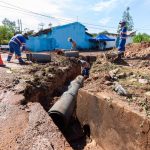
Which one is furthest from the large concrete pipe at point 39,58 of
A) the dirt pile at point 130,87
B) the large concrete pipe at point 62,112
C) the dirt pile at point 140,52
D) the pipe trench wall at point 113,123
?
the pipe trench wall at point 113,123

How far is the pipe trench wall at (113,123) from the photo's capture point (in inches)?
154

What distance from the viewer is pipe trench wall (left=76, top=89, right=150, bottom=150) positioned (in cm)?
392

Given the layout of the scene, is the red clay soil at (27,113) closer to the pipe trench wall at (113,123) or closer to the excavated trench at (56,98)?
the excavated trench at (56,98)

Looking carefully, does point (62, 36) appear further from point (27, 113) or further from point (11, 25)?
point (11, 25)

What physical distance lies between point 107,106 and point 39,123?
136 centimetres

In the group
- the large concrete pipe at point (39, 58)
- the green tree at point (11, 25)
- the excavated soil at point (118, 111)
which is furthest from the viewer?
the green tree at point (11, 25)

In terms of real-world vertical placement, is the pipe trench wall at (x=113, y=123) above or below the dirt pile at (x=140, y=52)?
below

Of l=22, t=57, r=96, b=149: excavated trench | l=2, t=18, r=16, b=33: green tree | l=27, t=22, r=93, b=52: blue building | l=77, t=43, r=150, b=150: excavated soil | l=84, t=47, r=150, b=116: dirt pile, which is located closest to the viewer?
l=77, t=43, r=150, b=150: excavated soil

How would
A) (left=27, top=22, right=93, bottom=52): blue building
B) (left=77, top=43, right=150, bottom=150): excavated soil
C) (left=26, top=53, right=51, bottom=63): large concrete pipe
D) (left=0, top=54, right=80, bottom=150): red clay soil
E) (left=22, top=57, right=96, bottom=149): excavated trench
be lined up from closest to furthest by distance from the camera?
(left=0, top=54, right=80, bottom=150): red clay soil → (left=77, top=43, right=150, bottom=150): excavated soil → (left=22, top=57, right=96, bottom=149): excavated trench → (left=26, top=53, right=51, bottom=63): large concrete pipe → (left=27, top=22, right=93, bottom=52): blue building

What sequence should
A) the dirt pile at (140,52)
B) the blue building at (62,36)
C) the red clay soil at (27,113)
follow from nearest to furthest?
1. the red clay soil at (27,113)
2. the dirt pile at (140,52)
3. the blue building at (62,36)

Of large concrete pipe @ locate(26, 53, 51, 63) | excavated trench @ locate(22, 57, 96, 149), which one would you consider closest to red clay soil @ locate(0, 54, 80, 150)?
excavated trench @ locate(22, 57, 96, 149)

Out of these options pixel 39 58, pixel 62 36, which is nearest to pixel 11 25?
pixel 62 36

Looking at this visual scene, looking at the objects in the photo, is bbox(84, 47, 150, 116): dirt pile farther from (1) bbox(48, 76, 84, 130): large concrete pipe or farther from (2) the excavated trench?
(2) the excavated trench

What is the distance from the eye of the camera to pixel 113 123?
459 cm
